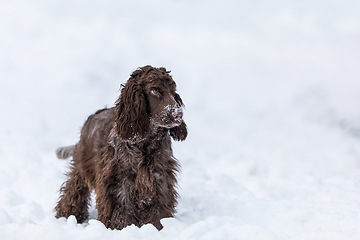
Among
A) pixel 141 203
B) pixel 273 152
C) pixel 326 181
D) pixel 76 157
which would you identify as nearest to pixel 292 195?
pixel 326 181

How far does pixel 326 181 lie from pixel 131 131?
3.59 metres

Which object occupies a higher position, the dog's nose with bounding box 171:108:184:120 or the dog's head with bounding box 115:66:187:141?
the dog's head with bounding box 115:66:187:141

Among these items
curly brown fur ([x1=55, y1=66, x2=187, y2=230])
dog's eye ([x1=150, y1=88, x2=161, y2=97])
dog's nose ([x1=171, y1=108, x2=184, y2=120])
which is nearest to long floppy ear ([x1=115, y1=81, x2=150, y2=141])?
curly brown fur ([x1=55, y1=66, x2=187, y2=230])

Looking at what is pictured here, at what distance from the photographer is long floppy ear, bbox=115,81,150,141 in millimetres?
4359

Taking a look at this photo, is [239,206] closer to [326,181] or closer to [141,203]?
[141,203]

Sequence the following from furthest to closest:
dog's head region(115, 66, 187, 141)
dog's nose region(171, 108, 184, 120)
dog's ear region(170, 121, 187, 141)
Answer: dog's ear region(170, 121, 187, 141) → dog's head region(115, 66, 187, 141) → dog's nose region(171, 108, 184, 120)

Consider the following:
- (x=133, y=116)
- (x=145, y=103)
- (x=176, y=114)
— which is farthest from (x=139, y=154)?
(x=176, y=114)

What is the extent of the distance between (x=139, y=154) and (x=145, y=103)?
1.60ft

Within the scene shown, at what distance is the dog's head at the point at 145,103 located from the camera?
4.32m

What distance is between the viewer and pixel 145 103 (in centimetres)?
439

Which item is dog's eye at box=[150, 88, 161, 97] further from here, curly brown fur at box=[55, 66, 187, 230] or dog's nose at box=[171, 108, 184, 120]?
dog's nose at box=[171, 108, 184, 120]

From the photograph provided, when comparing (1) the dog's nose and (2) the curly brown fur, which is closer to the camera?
(1) the dog's nose

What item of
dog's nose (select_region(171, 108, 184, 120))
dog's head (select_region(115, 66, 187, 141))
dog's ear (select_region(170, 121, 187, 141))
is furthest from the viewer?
dog's ear (select_region(170, 121, 187, 141))

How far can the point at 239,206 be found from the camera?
5.37 meters
